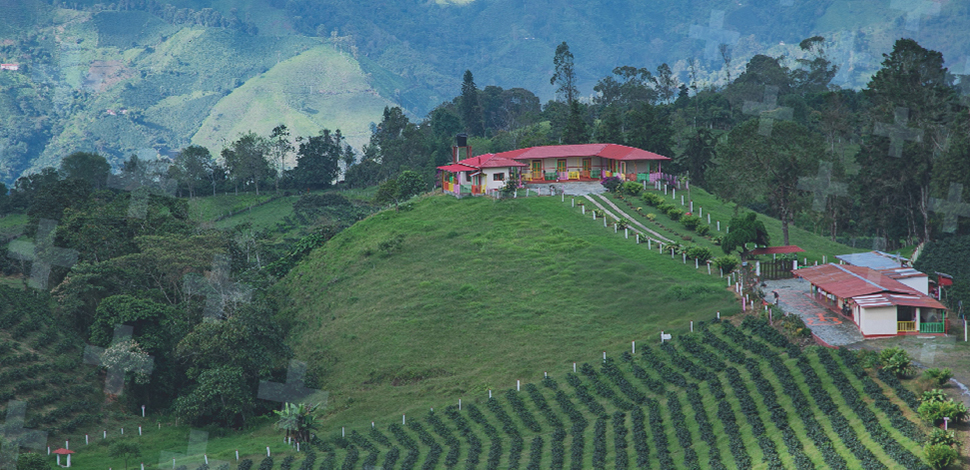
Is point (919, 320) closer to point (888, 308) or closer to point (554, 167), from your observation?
point (888, 308)

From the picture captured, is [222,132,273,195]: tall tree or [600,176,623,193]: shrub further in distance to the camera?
[222,132,273,195]: tall tree

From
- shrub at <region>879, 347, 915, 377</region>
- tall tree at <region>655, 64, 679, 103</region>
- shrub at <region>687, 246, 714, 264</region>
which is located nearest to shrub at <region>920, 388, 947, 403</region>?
shrub at <region>879, 347, 915, 377</region>

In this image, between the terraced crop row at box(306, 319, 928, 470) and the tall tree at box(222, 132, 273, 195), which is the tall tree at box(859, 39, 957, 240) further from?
the tall tree at box(222, 132, 273, 195)

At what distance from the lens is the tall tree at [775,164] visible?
217 ft

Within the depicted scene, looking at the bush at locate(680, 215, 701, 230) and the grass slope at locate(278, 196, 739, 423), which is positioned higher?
the bush at locate(680, 215, 701, 230)

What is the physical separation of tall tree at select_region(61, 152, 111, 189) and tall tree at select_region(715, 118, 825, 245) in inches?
A: 3581

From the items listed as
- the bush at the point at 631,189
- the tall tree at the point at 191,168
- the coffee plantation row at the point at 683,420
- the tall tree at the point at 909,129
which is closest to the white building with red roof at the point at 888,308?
the coffee plantation row at the point at 683,420

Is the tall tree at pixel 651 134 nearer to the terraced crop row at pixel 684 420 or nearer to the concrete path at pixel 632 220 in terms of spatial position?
the concrete path at pixel 632 220

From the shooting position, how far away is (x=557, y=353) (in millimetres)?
52344

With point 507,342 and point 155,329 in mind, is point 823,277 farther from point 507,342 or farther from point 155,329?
point 155,329

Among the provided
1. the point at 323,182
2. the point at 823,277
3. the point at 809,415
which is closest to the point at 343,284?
the point at 823,277

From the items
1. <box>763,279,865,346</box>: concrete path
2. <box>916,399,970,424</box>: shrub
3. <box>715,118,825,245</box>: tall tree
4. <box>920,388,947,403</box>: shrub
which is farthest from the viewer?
<box>715,118,825,245</box>: tall tree

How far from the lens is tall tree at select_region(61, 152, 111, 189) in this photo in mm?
122250

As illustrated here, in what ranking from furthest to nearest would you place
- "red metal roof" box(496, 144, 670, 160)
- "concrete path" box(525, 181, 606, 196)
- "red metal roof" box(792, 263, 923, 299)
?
"red metal roof" box(496, 144, 670, 160), "concrete path" box(525, 181, 606, 196), "red metal roof" box(792, 263, 923, 299)
